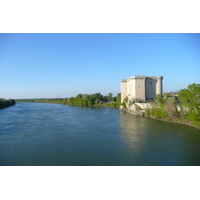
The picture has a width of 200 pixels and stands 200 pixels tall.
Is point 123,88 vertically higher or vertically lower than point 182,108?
higher

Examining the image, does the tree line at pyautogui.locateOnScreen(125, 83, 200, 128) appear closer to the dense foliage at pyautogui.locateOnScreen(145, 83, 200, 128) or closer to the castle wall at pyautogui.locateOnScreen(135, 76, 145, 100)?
the dense foliage at pyautogui.locateOnScreen(145, 83, 200, 128)

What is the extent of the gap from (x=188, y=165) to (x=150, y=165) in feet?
2.69

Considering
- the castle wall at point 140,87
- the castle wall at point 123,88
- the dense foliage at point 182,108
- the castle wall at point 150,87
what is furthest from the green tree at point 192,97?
the castle wall at point 123,88

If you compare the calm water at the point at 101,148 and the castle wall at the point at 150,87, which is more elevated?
the castle wall at the point at 150,87

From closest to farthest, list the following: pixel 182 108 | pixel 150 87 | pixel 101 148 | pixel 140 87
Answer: pixel 101 148
pixel 182 108
pixel 140 87
pixel 150 87

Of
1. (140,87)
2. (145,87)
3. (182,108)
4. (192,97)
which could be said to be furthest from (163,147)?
(145,87)

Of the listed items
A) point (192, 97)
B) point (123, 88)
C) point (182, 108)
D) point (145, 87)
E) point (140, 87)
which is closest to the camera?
point (192, 97)

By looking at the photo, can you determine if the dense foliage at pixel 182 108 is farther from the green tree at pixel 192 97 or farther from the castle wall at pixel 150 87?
the castle wall at pixel 150 87

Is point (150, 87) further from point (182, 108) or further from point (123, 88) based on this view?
point (182, 108)

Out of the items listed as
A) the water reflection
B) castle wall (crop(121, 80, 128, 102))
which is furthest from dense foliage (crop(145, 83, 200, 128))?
castle wall (crop(121, 80, 128, 102))

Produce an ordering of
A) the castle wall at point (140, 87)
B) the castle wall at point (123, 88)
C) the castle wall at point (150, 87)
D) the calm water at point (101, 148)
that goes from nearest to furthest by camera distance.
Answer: the calm water at point (101, 148), the castle wall at point (140, 87), the castle wall at point (150, 87), the castle wall at point (123, 88)

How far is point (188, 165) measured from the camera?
3.45 meters

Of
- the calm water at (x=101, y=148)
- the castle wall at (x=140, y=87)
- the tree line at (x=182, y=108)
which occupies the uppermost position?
the castle wall at (x=140, y=87)

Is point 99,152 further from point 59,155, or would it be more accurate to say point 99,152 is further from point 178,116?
point 178,116
